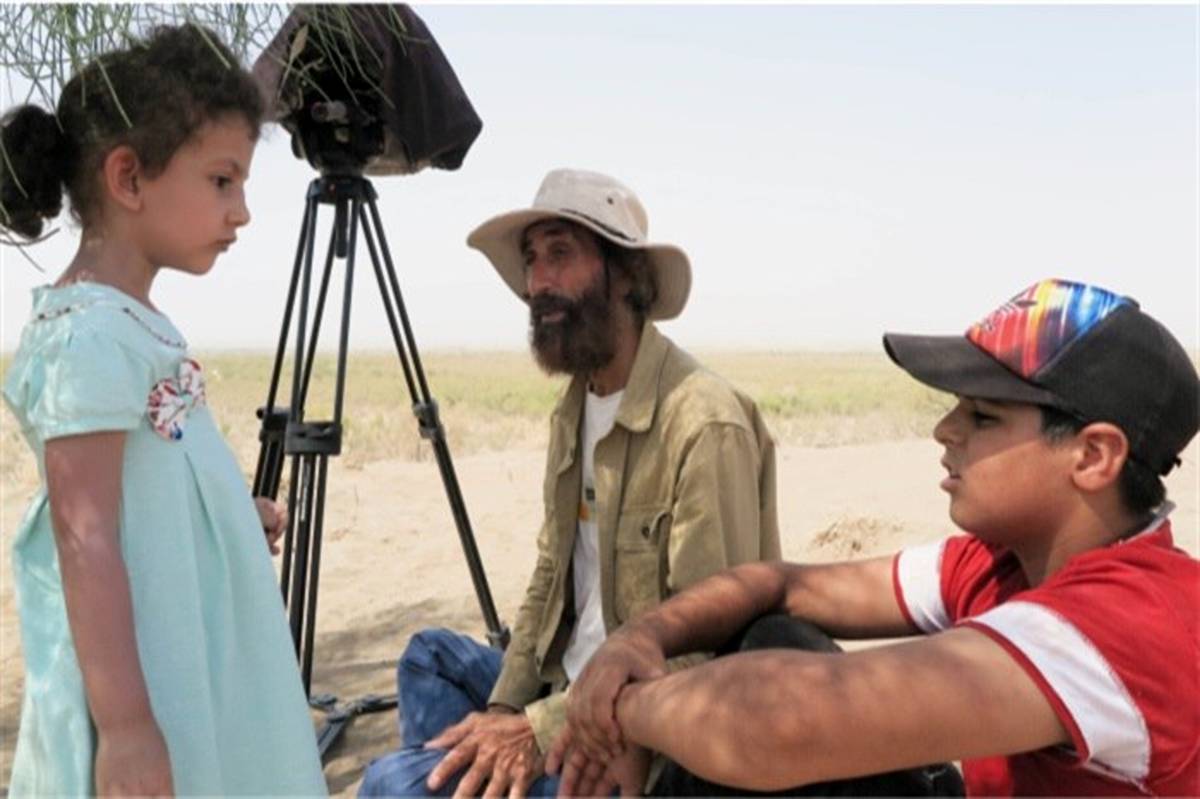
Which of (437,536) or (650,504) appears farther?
(437,536)

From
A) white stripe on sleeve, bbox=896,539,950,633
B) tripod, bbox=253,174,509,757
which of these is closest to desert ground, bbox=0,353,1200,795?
tripod, bbox=253,174,509,757

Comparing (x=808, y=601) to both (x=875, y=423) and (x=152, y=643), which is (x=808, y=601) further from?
(x=875, y=423)

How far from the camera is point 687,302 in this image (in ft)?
8.73

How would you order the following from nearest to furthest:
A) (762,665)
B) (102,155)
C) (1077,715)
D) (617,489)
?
(1077,715)
(762,665)
(102,155)
(617,489)

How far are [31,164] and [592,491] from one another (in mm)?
1308

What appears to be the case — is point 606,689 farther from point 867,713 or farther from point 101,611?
point 101,611

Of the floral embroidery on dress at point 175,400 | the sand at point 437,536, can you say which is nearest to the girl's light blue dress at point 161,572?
the floral embroidery on dress at point 175,400

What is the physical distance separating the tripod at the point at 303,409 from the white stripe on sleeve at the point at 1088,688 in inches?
85.1

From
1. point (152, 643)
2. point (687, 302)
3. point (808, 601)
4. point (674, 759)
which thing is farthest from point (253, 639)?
point (687, 302)

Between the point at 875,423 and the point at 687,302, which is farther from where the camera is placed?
the point at 875,423

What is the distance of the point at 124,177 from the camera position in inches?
64.3

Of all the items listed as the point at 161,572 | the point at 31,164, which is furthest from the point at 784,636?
the point at 31,164

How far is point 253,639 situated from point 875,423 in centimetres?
1587

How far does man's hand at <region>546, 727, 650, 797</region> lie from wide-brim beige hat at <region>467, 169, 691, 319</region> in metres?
1.10
